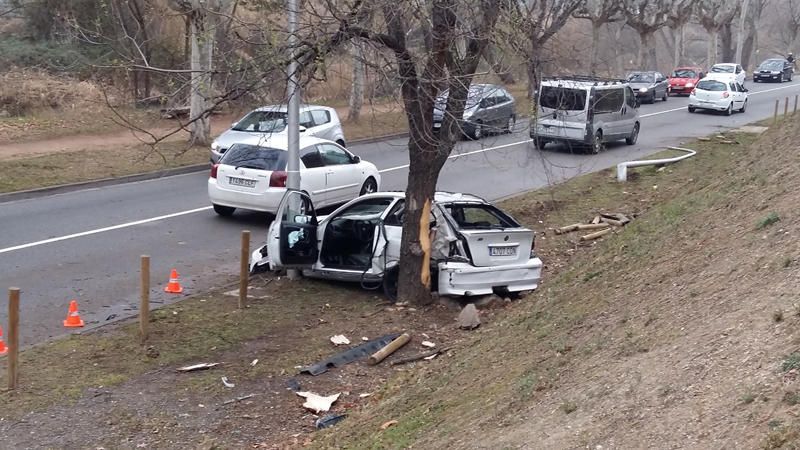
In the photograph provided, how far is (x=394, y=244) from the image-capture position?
1177cm

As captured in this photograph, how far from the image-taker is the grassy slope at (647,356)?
536 centimetres

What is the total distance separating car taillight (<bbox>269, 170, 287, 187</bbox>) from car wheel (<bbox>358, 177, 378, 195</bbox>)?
249 centimetres

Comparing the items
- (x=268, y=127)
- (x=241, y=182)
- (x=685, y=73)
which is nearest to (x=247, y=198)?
(x=241, y=182)

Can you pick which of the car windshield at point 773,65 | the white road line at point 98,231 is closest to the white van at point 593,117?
the white road line at point 98,231

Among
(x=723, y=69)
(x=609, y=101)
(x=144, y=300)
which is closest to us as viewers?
(x=144, y=300)

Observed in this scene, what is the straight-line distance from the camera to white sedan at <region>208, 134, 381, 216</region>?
15.9m

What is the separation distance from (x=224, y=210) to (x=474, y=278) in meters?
6.97

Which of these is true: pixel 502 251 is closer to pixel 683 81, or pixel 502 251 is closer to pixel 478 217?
pixel 478 217

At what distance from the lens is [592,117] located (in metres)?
26.3

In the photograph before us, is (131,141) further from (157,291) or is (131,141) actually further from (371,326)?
(371,326)

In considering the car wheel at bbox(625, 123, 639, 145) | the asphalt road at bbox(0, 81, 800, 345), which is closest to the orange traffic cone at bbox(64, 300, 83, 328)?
the asphalt road at bbox(0, 81, 800, 345)

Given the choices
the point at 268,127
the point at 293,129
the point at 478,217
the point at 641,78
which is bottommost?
the point at 478,217

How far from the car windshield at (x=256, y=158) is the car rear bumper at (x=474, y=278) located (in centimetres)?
549

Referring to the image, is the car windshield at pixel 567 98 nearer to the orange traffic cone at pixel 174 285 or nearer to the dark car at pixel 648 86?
the orange traffic cone at pixel 174 285
